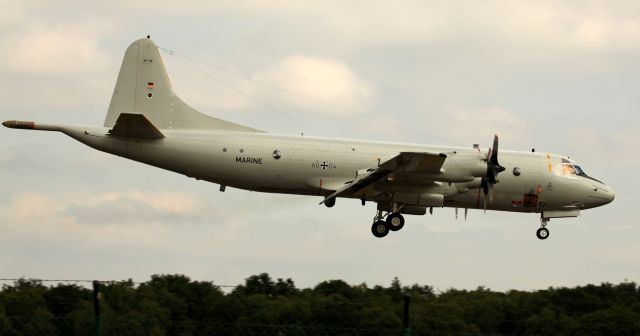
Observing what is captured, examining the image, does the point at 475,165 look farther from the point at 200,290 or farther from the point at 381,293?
the point at 200,290

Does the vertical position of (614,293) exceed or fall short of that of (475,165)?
it falls short

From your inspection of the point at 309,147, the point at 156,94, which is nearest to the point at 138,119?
the point at 156,94

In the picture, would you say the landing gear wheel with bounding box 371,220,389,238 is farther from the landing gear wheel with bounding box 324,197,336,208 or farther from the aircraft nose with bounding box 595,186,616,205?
the aircraft nose with bounding box 595,186,616,205

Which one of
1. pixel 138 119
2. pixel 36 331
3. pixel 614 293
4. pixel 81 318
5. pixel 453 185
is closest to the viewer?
pixel 36 331

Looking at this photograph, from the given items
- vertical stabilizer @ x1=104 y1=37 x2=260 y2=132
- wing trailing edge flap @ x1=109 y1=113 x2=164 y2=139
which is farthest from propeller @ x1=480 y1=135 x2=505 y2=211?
wing trailing edge flap @ x1=109 y1=113 x2=164 y2=139

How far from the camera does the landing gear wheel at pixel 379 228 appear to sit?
1483 inches

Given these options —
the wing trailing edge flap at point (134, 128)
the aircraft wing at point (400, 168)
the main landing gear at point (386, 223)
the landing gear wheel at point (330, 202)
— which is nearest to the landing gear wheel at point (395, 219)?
the main landing gear at point (386, 223)

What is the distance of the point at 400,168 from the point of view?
115 feet

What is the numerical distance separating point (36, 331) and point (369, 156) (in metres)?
21.3

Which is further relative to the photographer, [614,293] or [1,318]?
[614,293]

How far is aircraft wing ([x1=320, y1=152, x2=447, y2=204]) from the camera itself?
34.0 meters

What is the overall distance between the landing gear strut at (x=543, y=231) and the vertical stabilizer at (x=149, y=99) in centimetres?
1180

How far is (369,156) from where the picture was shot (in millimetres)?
37031

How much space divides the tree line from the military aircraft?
3.76 m
